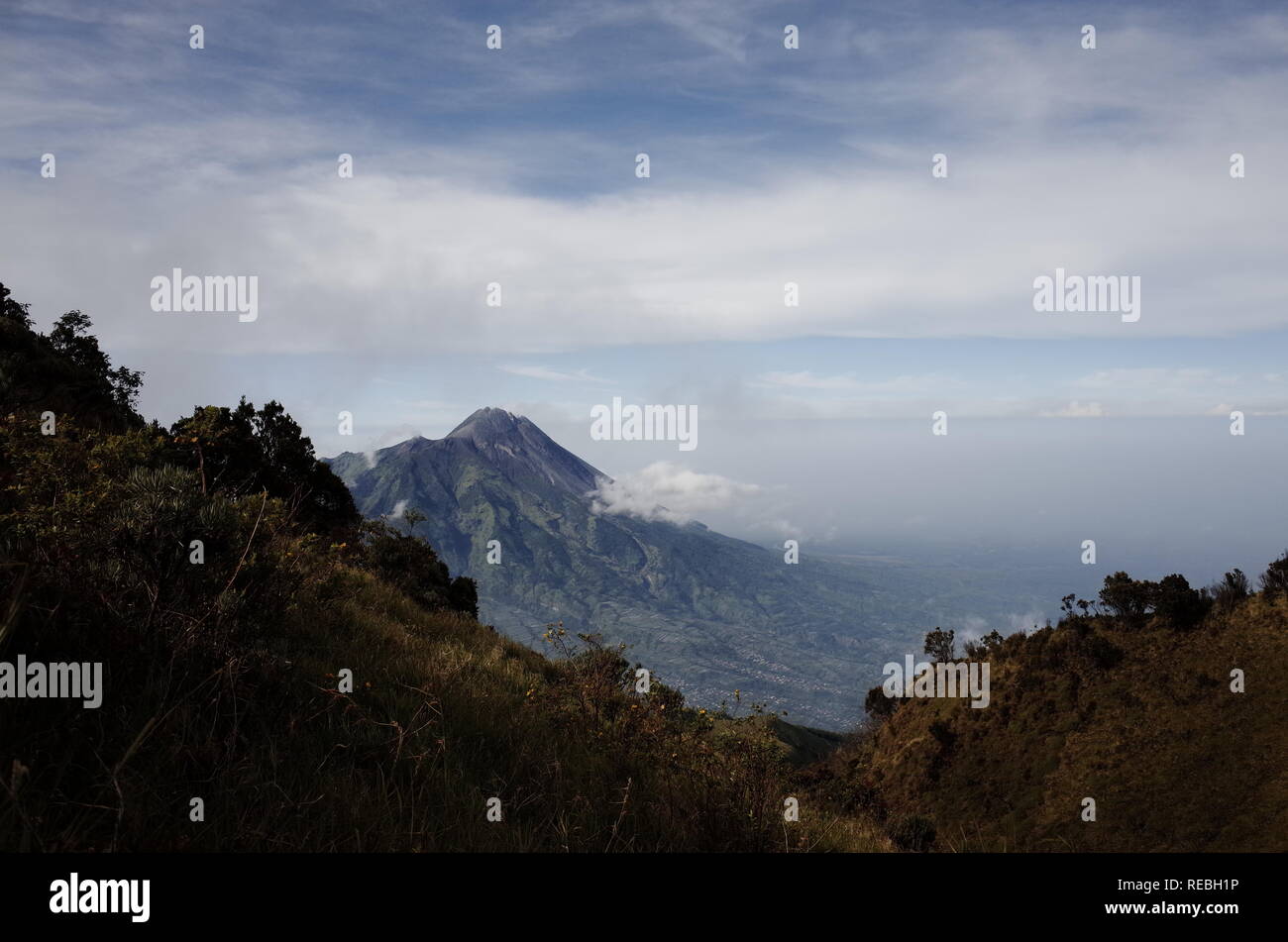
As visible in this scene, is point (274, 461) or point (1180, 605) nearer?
point (274, 461)

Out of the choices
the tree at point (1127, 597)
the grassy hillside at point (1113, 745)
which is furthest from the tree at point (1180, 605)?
the tree at point (1127, 597)

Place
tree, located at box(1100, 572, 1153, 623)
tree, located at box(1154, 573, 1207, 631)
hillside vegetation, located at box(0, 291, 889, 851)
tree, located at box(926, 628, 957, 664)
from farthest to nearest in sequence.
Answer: tree, located at box(926, 628, 957, 664)
tree, located at box(1100, 572, 1153, 623)
tree, located at box(1154, 573, 1207, 631)
hillside vegetation, located at box(0, 291, 889, 851)

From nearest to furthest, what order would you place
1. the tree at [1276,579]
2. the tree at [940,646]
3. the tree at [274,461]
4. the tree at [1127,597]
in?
1. the tree at [274,461]
2. the tree at [1276,579]
3. the tree at [1127,597]
4. the tree at [940,646]

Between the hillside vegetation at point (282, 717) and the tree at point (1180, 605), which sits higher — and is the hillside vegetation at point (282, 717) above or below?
above

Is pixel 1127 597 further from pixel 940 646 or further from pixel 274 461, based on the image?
pixel 274 461

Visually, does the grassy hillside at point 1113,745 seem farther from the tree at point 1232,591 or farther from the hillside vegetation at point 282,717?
the hillside vegetation at point 282,717

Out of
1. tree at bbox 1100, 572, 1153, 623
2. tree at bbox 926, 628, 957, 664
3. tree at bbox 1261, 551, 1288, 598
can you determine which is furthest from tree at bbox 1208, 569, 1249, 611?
tree at bbox 926, 628, 957, 664

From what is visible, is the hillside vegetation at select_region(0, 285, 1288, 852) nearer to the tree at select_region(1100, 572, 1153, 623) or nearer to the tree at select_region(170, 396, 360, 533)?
the tree at select_region(170, 396, 360, 533)

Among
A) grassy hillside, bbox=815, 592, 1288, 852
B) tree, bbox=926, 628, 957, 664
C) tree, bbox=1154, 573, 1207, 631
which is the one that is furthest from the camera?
tree, bbox=926, 628, 957, 664

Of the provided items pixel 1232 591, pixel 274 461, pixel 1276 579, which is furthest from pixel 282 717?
pixel 1232 591

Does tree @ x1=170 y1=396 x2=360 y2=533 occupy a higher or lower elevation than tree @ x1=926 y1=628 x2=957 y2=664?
higher

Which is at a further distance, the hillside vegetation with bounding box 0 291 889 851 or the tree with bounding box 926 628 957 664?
the tree with bounding box 926 628 957 664
